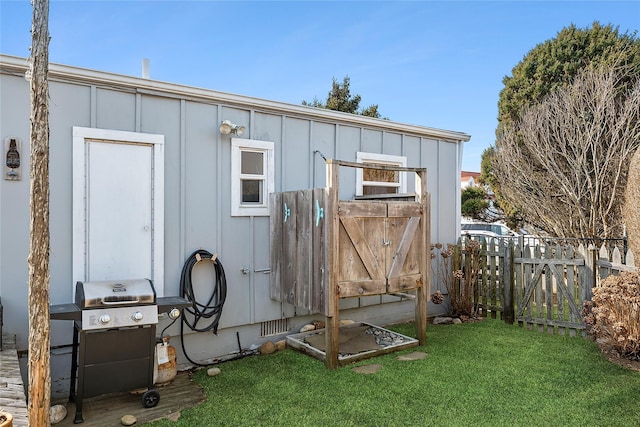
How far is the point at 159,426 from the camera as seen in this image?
319 cm

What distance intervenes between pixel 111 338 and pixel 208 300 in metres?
1.40

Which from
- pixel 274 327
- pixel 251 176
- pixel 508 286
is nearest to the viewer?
pixel 251 176

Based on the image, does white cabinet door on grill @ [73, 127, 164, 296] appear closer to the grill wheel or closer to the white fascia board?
the white fascia board

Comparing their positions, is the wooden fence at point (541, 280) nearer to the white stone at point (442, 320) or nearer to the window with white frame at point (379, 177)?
the white stone at point (442, 320)

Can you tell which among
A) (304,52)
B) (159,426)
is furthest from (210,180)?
(304,52)

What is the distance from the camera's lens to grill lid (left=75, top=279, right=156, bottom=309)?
3.35m

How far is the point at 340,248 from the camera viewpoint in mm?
4430

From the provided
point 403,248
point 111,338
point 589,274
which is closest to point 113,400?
point 111,338

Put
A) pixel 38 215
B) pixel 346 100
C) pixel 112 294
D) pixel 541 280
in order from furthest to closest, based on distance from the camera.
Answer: pixel 346 100, pixel 541 280, pixel 112 294, pixel 38 215

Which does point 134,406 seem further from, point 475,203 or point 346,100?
point 346,100

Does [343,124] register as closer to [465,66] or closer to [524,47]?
[465,66]

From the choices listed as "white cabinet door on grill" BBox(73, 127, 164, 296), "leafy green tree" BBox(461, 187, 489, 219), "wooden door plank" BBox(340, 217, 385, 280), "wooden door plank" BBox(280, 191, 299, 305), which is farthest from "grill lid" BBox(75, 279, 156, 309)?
"leafy green tree" BBox(461, 187, 489, 219)

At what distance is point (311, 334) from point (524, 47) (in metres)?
13.9

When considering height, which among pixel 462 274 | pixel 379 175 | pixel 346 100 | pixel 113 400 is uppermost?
pixel 346 100
